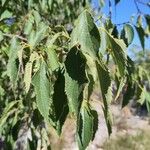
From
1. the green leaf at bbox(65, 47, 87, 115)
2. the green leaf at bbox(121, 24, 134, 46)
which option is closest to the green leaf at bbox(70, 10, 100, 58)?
the green leaf at bbox(65, 47, 87, 115)

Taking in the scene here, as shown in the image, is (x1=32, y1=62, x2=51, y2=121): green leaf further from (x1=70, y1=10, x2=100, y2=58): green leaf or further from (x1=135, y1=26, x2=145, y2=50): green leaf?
(x1=135, y1=26, x2=145, y2=50): green leaf

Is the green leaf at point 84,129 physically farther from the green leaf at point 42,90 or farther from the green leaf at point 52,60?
the green leaf at point 52,60

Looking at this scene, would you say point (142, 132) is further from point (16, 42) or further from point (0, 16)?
point (16, 42)

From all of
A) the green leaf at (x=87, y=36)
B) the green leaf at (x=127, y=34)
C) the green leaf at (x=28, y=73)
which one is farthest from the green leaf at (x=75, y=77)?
the green leaf at (x=127, y=34)

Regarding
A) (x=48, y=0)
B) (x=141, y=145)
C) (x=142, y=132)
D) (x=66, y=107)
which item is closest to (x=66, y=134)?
(x=141, y=145)

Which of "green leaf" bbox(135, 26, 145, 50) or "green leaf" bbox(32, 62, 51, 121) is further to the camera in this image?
"green leaf" bbox(135, 26, 145, 50)

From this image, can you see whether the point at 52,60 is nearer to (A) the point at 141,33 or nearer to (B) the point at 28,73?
(B) the point at 28,73
